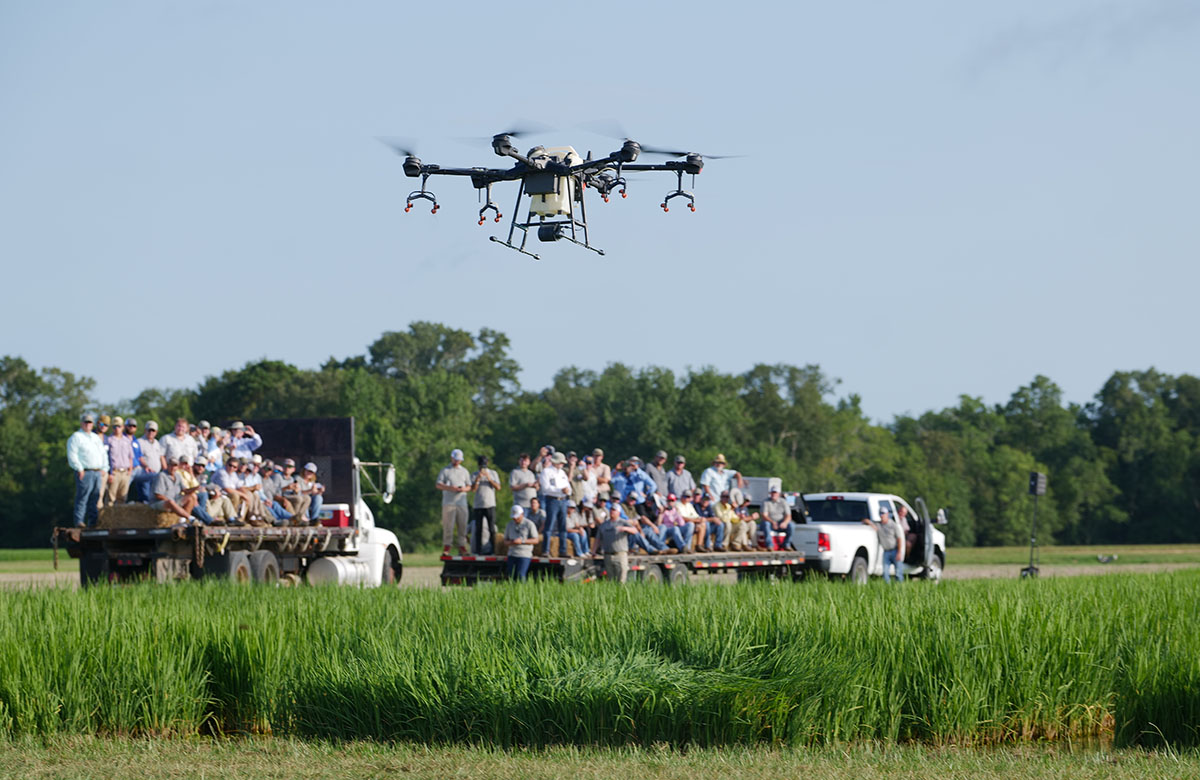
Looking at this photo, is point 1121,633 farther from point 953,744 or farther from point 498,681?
point 498,681

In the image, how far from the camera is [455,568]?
22047mm

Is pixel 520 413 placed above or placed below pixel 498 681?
above

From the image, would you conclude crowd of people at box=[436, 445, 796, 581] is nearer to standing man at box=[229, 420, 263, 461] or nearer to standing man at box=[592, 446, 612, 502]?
standing man at box=[592, 446, 612, 502]

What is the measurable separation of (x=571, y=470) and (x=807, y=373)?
274 feet

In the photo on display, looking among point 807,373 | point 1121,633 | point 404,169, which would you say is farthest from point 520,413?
point 1121,633

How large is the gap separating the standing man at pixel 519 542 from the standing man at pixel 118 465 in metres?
5.47

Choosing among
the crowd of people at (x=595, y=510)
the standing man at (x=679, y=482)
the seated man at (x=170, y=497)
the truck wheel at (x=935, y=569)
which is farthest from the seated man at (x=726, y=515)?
the seated man at (x=170, y=497)

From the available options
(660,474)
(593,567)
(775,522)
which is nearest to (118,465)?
(593,567)

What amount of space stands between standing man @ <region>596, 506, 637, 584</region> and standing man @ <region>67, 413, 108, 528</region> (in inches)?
281

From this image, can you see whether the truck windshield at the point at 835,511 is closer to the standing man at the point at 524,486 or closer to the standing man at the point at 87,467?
the standing man at the point at 524,486

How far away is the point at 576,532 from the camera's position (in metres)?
21.4

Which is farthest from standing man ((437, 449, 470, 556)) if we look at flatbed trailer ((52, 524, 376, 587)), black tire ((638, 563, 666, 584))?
black tire ((638, 563, 666, 584))

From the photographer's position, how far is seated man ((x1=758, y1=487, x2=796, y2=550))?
25516 millimetres

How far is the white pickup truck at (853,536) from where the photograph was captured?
26297 millimetres
